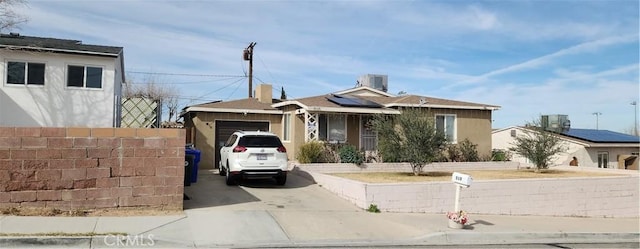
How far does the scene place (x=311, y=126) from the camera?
20125 mm

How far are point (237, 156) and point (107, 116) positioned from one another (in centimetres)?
906

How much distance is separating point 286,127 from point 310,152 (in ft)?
12.4

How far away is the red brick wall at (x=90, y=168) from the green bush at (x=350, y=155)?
31.5 feet

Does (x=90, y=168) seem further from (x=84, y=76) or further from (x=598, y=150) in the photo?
(x=598, y=150)

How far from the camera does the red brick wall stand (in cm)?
968

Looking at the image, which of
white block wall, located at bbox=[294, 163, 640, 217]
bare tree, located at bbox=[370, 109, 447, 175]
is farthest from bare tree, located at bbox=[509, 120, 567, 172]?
bare tree, located at bbox=[370, 109, 447, 175]

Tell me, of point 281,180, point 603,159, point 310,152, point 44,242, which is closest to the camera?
point 44,242

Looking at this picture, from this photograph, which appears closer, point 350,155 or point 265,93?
point 350,155

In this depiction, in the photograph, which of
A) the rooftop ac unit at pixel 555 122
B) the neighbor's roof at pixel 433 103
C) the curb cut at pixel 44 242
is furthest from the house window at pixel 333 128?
the curb cut at pixel 44 242

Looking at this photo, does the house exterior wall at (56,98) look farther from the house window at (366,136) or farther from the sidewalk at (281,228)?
the house window at (366,136)

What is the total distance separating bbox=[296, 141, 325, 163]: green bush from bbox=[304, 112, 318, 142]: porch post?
1034 mm

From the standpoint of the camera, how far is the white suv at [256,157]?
46.1 feet

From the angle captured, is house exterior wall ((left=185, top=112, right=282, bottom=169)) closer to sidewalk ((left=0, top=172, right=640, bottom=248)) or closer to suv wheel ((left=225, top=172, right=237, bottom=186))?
suv wheel ((left=225, top=172, right=237, bottom=186))

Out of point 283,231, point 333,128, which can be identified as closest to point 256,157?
point 283,231
